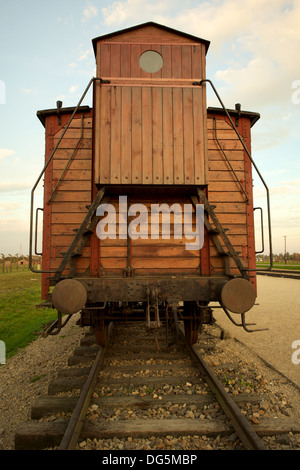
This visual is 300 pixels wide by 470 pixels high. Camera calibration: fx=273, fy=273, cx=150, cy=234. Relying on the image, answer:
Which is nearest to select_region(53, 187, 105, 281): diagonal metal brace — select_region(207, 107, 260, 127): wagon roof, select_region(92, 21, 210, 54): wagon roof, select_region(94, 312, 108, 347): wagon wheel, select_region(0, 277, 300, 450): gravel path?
select_region(94, 312, 108, 347): wagon wheel

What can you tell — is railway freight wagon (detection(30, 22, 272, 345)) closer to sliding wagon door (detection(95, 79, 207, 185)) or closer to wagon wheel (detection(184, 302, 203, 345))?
sliding wagon door (detection(95, 79, 207, 185))

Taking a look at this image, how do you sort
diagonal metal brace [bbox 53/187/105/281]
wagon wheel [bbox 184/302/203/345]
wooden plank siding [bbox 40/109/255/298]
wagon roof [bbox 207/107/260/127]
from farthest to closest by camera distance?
1. wagon roof [bbox 207/107/260/127]
2. wagon wheel [bbox 184/302/203/345]
3. wooden plank siding [bbox 40/109/255/298]
4. diagonal metal brace [bbox 53/187/105/281]

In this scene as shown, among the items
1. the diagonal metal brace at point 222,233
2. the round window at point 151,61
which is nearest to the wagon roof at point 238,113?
the round window at point 151,61

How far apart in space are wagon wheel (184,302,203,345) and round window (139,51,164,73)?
3806 mm

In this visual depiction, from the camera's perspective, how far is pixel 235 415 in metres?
2.82

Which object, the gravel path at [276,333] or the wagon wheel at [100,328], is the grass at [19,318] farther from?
the gravel path at [276,333]

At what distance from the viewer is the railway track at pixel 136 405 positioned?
9.02ft

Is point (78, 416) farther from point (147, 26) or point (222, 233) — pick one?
point (147, 26)

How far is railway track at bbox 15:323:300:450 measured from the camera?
2.75 metres

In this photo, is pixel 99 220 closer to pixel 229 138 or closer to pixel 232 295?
pixel 232 295

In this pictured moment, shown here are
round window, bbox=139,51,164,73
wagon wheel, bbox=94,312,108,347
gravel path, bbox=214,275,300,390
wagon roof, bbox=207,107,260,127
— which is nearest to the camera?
round window, bbox=139,51,164,73

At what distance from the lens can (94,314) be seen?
4.46 meters
